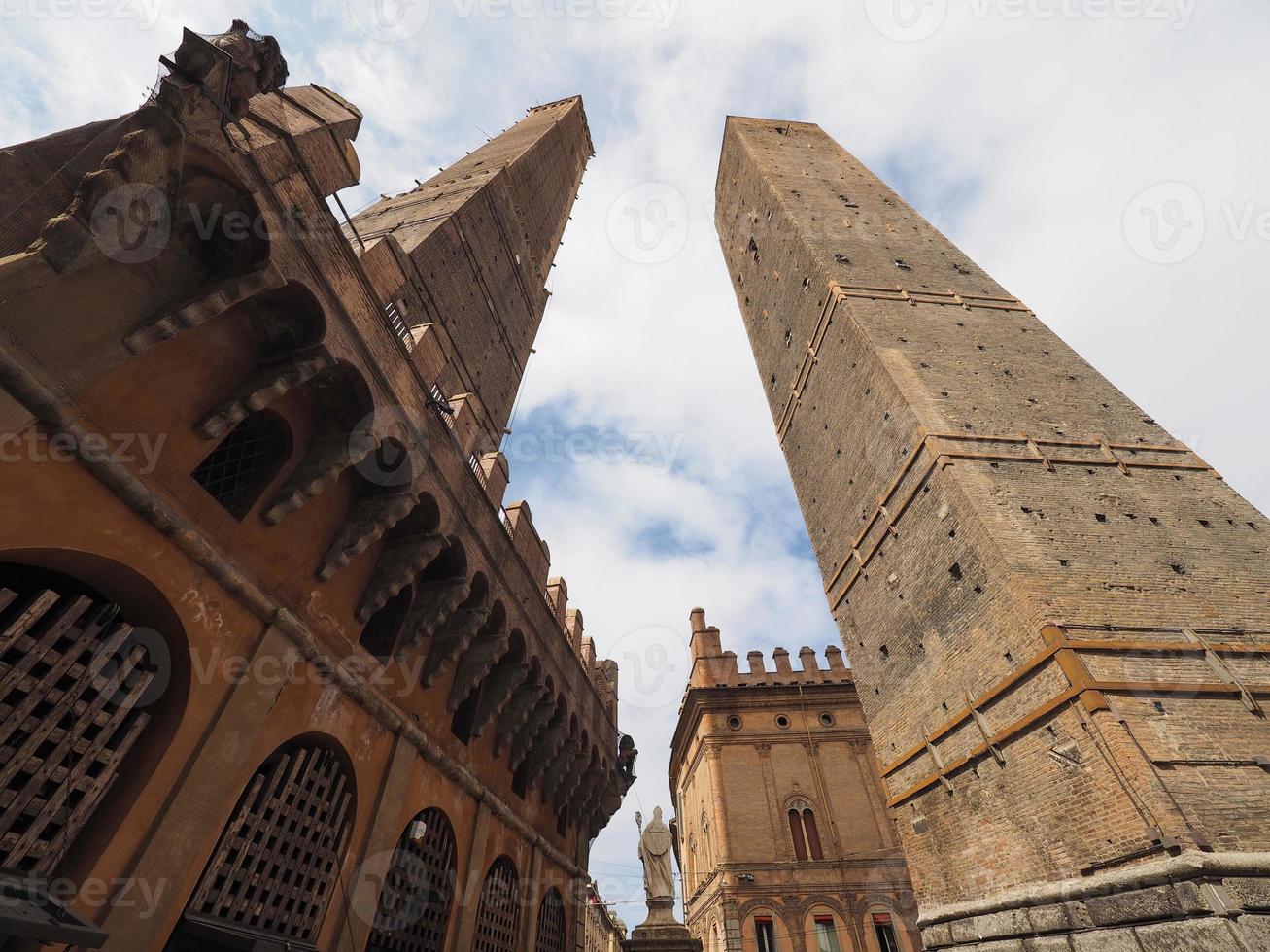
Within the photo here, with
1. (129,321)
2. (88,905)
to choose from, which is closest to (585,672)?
(88,905)

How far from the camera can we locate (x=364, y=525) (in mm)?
6926

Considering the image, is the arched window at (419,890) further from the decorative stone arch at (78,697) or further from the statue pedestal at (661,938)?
the decorative stone arch at (78,697)

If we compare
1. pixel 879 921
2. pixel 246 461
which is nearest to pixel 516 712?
pixel 246 461

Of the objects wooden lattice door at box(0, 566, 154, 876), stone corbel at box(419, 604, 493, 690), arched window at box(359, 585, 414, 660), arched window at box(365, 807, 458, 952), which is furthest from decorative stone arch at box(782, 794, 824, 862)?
wooden lattice door at box(0, 566, 154, 876)

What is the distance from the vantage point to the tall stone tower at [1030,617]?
278 inches

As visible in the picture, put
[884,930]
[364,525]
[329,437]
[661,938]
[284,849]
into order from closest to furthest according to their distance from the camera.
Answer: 1. [284,849]
2. [329,437]
3. [364,525]
4. [661,938]
5. [884,930]

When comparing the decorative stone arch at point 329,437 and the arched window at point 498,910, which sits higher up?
the decorative stone arch at point 329,437

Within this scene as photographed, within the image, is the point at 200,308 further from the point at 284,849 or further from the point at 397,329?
the point at 284,849

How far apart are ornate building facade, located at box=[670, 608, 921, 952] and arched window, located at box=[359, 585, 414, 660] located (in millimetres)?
14407

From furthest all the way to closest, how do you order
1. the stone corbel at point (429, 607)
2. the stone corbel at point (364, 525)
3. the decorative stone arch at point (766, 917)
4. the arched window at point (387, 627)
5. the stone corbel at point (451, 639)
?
the decorative stone arch at point (766, 917) → the stone corbel at point (451, 639) → the stone corbel at point (429, 607) → the arched window at point (387, 627) → the stone corbel at point (364, 525)

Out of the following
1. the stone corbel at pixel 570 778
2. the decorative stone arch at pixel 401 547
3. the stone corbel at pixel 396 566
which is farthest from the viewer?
the stone corbel at pixel 570 778

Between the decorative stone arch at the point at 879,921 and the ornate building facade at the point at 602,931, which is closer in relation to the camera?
the decorative stone arch at the point at 879,921

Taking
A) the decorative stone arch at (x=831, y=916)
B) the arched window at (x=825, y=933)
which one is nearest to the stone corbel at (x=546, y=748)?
the decorative stone arch at (x=831, y=916)

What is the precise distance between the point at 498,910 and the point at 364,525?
290 inches
